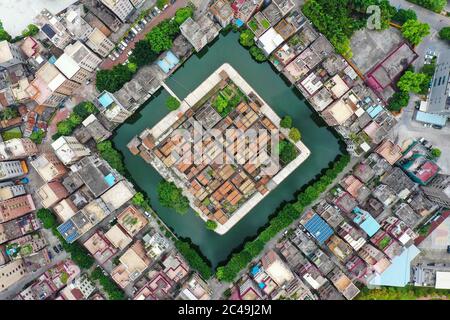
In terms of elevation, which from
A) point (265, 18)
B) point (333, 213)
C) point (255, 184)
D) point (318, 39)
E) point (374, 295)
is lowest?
point (374, 295)

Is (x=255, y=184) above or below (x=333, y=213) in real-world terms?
above

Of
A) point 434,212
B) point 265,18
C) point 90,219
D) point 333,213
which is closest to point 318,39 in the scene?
point 265,18

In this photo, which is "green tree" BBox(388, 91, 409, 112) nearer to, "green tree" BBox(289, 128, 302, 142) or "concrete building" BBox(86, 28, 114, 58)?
"green tree" BBox(289, 128, 302, 142)

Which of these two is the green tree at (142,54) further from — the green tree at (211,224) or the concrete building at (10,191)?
the green tree at (211,224)

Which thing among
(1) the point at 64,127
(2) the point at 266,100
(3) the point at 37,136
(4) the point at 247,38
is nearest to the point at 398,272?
(2) the point at 266,100

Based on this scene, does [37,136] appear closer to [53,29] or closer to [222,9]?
[53,29]

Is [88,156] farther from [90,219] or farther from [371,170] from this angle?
[371,170]

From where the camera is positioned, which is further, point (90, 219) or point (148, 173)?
point (148, 173)
